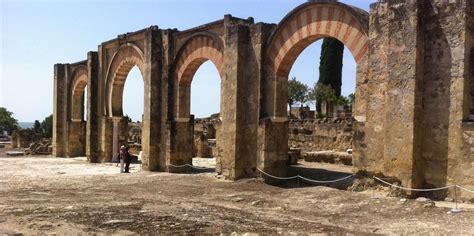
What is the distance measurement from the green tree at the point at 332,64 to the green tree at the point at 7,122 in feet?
103

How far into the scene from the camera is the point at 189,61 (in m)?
12.7

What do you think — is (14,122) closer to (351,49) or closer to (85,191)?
(85,191)

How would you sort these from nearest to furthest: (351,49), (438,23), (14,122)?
(438,23) → (351,49) → (14,122)

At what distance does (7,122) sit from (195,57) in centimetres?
4078

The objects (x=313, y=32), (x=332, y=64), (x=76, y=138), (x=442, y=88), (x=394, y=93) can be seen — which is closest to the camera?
(x=442, y=88)

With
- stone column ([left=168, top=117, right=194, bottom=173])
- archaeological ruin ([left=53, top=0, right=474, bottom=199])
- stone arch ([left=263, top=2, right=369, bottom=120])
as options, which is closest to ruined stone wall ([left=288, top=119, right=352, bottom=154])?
stone column ([left=168, top=117, right=194, bottom=173])

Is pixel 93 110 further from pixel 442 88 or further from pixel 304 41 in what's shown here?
pixel 442 88

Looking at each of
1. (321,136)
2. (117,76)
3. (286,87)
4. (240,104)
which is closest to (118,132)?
(117,76)

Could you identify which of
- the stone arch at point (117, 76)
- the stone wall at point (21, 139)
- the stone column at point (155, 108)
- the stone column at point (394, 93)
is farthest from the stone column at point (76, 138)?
the stone column at point (394, 93)

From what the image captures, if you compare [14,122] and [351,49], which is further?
[14,122]

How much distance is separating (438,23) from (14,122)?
49.3 meters

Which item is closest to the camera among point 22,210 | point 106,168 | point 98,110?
point 22,210

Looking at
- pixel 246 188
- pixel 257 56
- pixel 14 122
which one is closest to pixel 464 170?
pixel 246 188

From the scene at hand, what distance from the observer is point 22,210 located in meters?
6.85
